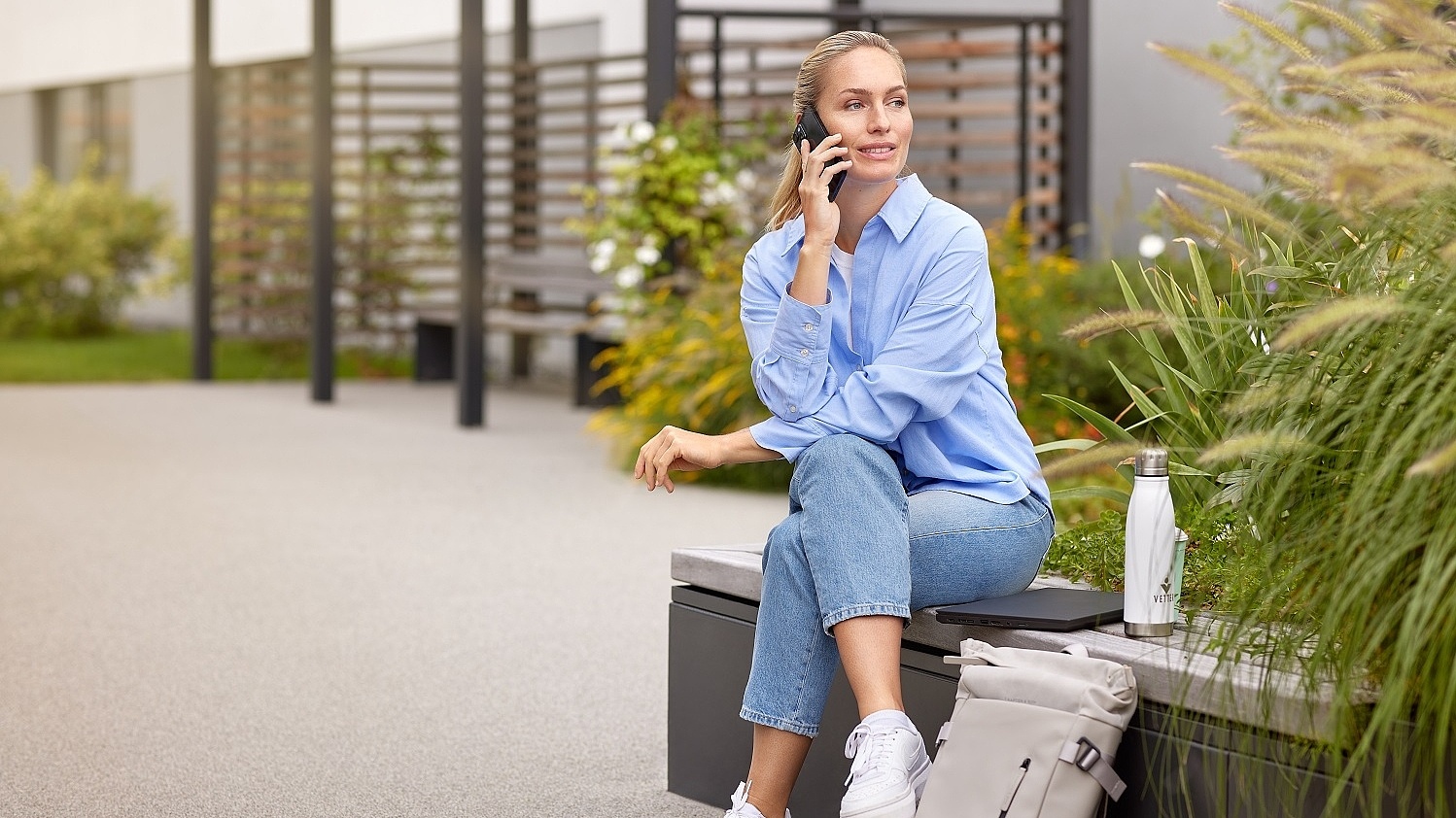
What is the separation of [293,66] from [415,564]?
9290 millimetres

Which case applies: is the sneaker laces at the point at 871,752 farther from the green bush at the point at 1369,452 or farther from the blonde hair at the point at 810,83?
the blonde hair at the point at 810,83

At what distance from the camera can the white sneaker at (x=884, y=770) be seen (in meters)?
2.03

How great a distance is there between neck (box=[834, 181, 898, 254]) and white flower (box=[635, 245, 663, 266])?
4703 mm

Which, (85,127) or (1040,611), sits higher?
(85,127)

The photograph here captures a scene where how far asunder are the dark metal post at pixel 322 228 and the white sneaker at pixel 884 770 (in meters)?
7.74

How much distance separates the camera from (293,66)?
13.2 m

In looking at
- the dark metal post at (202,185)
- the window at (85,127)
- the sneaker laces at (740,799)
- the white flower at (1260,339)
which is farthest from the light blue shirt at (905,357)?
the window at (85,127)

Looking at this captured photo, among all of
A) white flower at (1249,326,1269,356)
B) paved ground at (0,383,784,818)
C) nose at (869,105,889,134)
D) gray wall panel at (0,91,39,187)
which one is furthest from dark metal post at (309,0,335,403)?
gray wall panel at (0,91,39,187)

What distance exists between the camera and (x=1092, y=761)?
192cm

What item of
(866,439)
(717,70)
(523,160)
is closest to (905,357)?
(866,439)

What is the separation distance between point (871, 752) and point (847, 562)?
9.6 inches

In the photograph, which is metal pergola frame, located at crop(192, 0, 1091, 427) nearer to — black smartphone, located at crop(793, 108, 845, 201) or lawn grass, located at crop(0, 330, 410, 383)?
lawn grass, located at crop(0, 330, 410, 383)

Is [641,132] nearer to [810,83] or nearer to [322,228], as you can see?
[322,228]

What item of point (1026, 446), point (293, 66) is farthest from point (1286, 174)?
point (293, 66)
